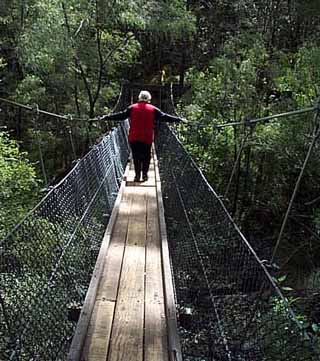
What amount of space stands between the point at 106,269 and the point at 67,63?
5.33 metres

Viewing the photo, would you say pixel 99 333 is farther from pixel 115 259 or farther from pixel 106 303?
pixel 115 259

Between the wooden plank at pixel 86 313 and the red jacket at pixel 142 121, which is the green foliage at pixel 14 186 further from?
the wooden plank at pixel 86 313

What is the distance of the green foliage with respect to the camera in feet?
14.6

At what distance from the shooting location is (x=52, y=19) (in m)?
6.29

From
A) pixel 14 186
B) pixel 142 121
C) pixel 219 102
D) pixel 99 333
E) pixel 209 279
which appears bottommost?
pixel 209 279

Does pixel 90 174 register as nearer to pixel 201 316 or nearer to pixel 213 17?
pixel 201 316

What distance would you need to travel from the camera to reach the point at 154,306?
67.8 inches

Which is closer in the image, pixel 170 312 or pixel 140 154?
pixel 170 312

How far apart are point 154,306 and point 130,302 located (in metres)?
0.09

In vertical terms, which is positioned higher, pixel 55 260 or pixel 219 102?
pixel 219 102

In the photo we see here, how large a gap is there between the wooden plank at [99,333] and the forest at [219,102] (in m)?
1.70

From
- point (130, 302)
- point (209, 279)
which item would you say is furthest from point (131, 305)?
point (209, 279)

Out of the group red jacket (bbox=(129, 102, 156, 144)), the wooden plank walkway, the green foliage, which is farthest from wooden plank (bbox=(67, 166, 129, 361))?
the green foliage

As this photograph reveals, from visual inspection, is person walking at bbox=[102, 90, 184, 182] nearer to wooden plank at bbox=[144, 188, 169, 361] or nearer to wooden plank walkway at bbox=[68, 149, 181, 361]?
wooden plank walkway at bbox=[68, 149, 181, 361]
